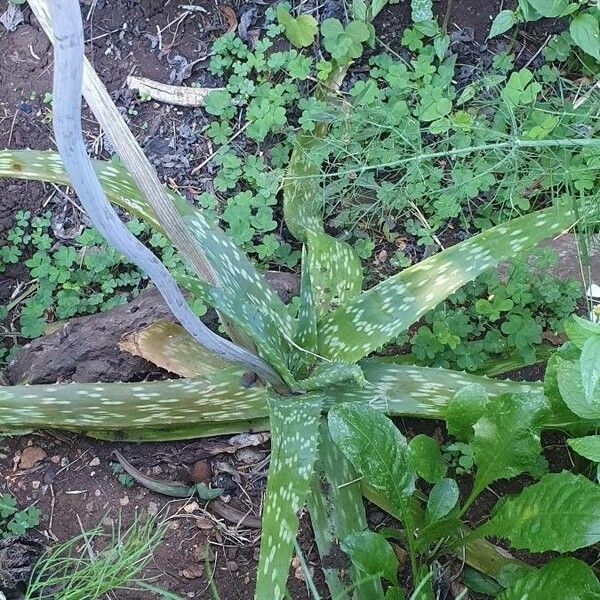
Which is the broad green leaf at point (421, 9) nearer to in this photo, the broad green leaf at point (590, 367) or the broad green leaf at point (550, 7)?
the broad green leaf at point (550, 7)

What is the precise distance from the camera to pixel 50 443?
155cm

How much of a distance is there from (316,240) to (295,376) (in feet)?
1.01

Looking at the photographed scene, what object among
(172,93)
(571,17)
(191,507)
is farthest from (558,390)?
(172,93)

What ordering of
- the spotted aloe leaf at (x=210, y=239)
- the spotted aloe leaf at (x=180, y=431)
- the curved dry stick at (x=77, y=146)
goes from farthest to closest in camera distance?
the spotted aloe leaf at (x=180, y=431) < the spotted aloe leaf at (x=210, y=239) < the curved dry stick at (x=77, y=146)

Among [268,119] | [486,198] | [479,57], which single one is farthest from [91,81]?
[479,57]

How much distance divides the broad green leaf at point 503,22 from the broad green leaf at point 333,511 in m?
1.11

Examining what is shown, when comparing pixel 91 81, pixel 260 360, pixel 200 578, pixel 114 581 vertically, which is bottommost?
pixel 200 578

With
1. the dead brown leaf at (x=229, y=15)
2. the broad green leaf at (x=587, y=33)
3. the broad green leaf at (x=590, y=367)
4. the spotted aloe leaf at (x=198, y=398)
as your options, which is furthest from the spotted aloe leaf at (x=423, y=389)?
the dead brown leaf at (x=229, y=15)

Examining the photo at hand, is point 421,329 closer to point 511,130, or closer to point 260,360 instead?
point 260,360

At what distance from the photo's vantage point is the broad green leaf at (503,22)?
5.95 feet

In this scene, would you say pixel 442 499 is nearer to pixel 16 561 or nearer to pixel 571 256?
pixel 571 256

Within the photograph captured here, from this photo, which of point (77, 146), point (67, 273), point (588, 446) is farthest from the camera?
point (67, 273)

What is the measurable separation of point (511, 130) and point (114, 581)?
1.34 m

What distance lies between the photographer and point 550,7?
5.78 feet
